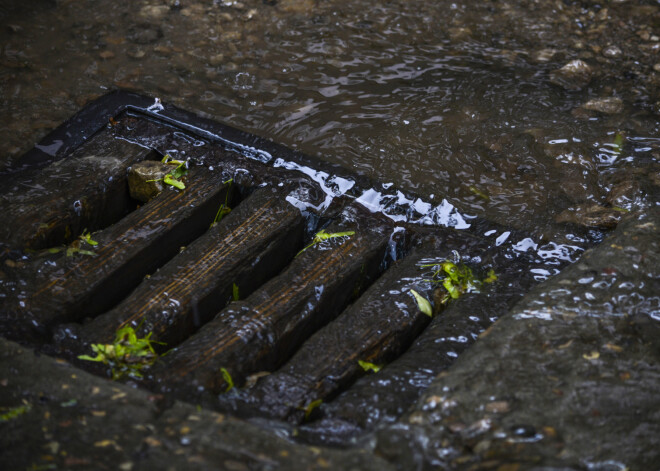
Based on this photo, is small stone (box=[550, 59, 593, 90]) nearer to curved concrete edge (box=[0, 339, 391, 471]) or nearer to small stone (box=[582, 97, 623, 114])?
small stone (box=[582, 97, 623, 114])

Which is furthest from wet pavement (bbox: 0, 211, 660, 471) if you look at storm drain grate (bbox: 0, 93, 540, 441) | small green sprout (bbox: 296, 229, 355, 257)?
small green sprout (bbox: 296, 229, 355, 257)

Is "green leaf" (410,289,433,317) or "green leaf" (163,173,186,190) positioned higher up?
"green leaf" (163,173,186,190)

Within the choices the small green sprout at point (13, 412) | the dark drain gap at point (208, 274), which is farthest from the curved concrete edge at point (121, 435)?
the dark drain gap at point (208, 274)

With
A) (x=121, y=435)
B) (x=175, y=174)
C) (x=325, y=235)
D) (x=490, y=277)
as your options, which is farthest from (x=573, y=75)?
(x=121, y=435)

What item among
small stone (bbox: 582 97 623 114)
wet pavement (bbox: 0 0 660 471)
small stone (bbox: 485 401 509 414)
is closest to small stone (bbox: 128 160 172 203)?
wet pavement (bbox: 0 0 660 471)

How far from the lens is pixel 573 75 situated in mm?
3684

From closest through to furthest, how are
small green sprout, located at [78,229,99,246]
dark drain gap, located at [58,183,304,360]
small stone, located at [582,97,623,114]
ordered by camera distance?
dark drain gap, located at [58,183,304,360], small green sprout, located at [78,229,99,246], small stone, located at [582,97,623,114]

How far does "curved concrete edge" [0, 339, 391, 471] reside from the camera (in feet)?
5.57

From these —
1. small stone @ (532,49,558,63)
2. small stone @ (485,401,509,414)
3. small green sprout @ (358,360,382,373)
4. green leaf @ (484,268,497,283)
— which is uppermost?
small stone @ (532,49,558,63)

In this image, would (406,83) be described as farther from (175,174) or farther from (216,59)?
(175,174)

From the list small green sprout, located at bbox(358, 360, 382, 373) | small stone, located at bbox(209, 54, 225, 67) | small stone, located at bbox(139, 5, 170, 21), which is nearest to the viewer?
small green sprout, located at bbox(358, 360, 382, 373)

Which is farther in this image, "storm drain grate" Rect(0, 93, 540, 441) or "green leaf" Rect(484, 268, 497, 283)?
"green leaf" Rect(484, 268, 497, 283)

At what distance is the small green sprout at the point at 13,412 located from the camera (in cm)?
182

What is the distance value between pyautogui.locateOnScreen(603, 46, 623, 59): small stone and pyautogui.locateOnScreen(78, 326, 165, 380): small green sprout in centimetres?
288
